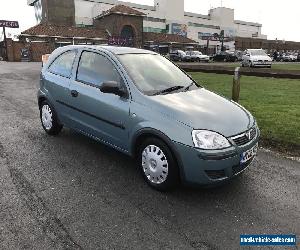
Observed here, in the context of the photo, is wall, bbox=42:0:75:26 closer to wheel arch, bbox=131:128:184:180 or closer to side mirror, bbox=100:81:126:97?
side mirror, bbox=100:81:126:97

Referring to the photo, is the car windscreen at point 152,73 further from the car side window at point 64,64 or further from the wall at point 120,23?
the wall at point 120,23

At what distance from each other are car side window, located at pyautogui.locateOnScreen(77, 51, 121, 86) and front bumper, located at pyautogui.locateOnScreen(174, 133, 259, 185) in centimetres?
151

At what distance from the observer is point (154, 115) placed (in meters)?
3.72

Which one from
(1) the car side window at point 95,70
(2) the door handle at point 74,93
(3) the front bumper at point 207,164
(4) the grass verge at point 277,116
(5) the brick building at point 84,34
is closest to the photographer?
(3) the front bumper at point 207,164

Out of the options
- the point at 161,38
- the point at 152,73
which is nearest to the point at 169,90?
the point at 152,73

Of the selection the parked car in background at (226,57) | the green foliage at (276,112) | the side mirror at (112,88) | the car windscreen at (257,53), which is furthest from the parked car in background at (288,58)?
the side mirror at (112,88)

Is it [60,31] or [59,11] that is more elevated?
[59,11]

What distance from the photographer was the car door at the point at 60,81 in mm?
5172

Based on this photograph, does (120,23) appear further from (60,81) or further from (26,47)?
(60,81)

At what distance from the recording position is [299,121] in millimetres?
6781

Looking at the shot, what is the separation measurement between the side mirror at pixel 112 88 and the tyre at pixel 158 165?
75cm

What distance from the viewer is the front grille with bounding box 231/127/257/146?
3.56m

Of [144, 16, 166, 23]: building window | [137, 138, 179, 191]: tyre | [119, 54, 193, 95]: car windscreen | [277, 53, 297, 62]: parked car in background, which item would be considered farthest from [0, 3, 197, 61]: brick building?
[137, 138, 179, 191]: tyre

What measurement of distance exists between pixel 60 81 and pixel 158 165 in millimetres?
2575
